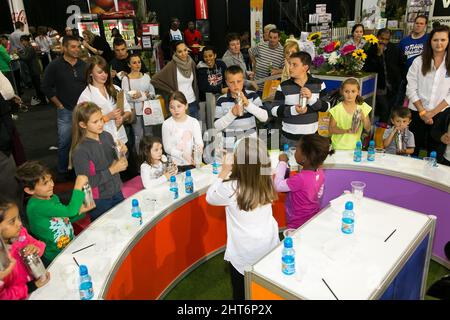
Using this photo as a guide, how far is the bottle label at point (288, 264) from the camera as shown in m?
1.97

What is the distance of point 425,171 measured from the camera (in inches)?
126

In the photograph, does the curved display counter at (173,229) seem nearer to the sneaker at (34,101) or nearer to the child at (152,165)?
the child at (152,165)

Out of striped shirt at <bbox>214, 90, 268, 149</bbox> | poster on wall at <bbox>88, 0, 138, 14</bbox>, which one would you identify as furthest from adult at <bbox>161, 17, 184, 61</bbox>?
striped shirt at <bbox>214, 90, 268, 149</bbox>

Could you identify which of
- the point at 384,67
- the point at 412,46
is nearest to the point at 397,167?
the point at 384,67

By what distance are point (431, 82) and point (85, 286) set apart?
382 cm

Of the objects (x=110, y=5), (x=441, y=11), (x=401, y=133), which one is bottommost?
(x=401, y=133)

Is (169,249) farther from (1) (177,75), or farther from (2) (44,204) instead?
(1) (177,75)

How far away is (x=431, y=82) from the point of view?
4004 mm

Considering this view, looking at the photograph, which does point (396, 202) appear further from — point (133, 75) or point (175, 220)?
point (133, 75)

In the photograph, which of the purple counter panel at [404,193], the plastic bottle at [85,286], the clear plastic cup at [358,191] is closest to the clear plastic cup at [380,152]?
the purple counter panel at [404,193]

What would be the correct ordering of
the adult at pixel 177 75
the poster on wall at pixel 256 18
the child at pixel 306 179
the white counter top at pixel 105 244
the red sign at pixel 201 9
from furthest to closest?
the red sign at pixel 201 9 < the poster on wall at pixel 256 18 < the adult at pixel 177 75 < the child at pixel 306 179 < the white counter top at pixel 105 244

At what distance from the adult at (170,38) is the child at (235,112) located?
18.8ft

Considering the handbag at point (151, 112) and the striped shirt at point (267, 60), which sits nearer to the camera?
the handbag at point (151, 112)

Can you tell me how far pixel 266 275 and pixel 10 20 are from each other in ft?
45.9
